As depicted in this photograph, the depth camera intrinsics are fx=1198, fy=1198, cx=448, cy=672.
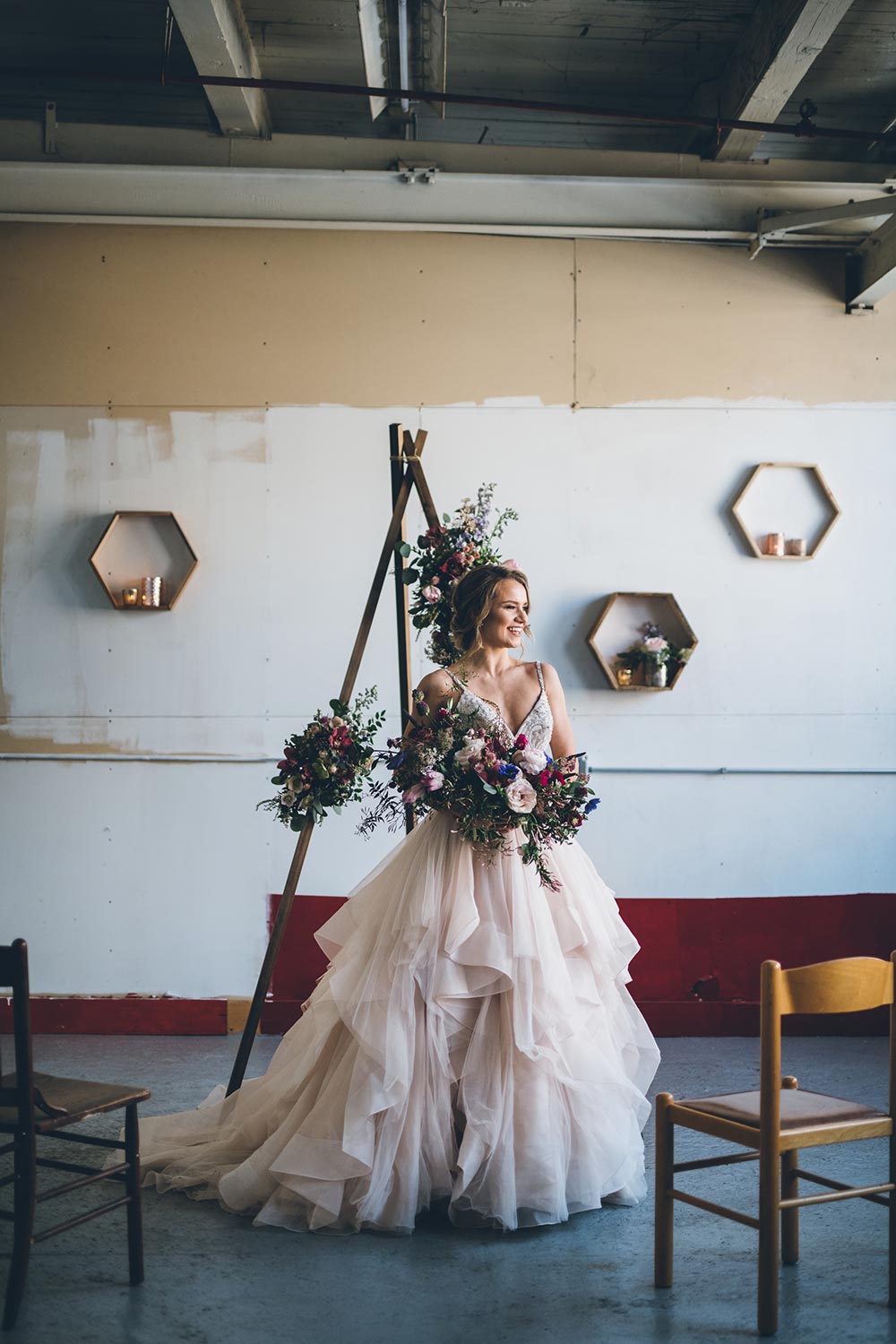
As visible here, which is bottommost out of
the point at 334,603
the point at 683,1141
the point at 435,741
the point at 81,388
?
the point at 683,1141

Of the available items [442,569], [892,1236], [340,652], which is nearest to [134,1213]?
[892,1236]

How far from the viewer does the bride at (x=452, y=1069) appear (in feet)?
10.3

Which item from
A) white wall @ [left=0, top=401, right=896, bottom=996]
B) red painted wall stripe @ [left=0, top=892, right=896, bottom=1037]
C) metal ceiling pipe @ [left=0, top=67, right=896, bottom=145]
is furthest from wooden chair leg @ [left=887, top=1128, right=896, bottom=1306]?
metal ceiling pipe @ [left=0, top=67, right=896, bottom=145]

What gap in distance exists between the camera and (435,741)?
3492 millimetres

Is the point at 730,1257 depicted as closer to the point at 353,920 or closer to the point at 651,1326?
the point at 651,1326

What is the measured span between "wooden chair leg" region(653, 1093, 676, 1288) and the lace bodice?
1130mm

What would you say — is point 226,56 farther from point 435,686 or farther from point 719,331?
point 435,686

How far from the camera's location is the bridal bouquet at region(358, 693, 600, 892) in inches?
131

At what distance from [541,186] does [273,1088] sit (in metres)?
4.12

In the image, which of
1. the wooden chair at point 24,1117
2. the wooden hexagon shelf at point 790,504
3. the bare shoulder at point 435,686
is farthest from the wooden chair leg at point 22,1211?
the wooden hexagon shelf at point 790,504

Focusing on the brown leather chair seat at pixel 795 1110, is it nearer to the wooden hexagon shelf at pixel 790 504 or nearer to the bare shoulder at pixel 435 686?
the bare shoulder at pixel 435 686

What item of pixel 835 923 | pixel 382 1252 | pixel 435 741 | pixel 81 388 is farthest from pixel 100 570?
pixel 835 923

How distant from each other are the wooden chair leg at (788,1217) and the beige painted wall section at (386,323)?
3594mm

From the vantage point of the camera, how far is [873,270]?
17.9 ft
